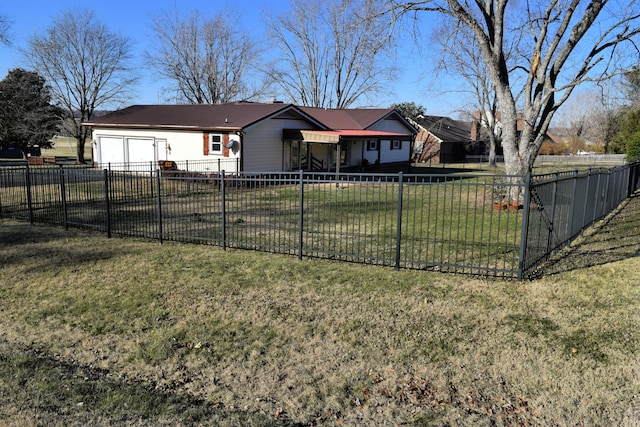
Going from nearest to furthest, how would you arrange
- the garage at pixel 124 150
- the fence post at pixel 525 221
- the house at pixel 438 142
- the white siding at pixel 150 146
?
the fence post at pixel 525 221 < the white siding at pixel 150 146 < the garage at pixel 124 150 < the house at pixel 438 142

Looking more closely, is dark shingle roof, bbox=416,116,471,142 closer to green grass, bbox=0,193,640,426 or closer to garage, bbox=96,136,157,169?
garage, bbox=96,136,157,169

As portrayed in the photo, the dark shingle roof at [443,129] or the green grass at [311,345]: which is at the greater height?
the dark shingle roof at [443,129]

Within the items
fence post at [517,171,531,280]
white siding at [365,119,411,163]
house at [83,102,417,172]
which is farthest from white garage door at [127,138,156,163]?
fence post at [517,171,531,280]

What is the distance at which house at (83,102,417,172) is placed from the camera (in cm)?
2253

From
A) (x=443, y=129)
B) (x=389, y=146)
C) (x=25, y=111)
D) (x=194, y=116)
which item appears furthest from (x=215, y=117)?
(x=443, y=129)

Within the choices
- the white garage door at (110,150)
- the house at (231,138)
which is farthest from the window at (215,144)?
the white garage door at (110,150)

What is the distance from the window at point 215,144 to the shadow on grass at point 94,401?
1894cm

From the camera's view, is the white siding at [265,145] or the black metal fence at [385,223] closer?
the black metal fence at [385,223]

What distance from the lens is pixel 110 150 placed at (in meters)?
27.0

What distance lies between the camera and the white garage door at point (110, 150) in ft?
87.2

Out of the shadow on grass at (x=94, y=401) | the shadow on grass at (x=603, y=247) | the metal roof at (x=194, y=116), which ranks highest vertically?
the metal roof at (x=194, y=116)

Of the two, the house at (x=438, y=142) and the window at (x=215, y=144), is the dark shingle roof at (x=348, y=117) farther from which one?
the house at (x=438, y=142)

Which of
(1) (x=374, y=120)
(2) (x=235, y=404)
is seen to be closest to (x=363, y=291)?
(2) (x=235, y=404)

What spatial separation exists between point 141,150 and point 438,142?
3109 centimetres
